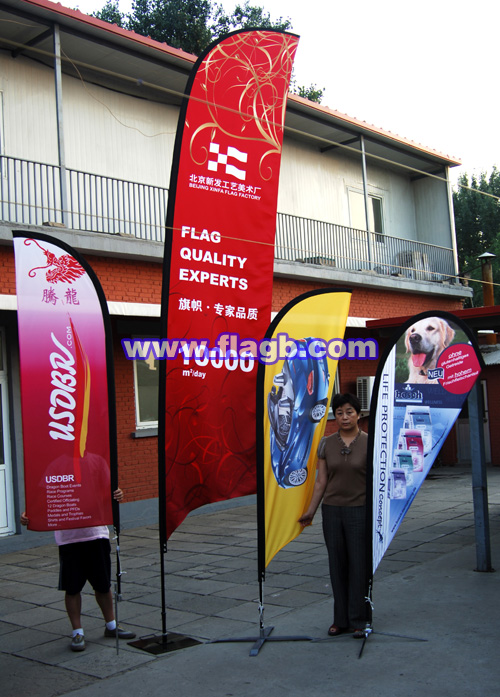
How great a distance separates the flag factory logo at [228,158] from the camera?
594 cm

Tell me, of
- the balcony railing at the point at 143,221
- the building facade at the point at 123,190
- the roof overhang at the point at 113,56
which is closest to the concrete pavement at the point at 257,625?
the building facade at the point at 123,190

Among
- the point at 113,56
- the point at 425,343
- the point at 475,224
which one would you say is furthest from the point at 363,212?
the point at 475,224

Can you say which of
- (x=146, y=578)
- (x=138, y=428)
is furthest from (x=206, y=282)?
(x=138, y=428)

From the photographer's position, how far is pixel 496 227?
122ft

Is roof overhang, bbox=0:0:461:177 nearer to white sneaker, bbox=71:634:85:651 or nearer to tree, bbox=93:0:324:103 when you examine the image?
white sneaker, bbox=71:634:85:651

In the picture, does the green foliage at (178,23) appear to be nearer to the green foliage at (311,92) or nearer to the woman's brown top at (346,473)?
the green foliage at (311,92)

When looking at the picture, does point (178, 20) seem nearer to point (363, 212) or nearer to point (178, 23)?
point (178, 23)

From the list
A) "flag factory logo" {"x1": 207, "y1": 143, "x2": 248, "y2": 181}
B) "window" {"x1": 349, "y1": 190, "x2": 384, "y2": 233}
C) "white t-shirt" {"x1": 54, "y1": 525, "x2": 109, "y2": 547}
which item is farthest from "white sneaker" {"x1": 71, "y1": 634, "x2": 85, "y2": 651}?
"window" {"x1": 349, "y1": 190, "x2": 384, "y2": 233}

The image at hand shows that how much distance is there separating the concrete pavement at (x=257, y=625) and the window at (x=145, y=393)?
2.82 m

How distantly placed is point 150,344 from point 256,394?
24.0 feet

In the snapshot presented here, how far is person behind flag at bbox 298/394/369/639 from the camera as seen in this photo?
5.51 m

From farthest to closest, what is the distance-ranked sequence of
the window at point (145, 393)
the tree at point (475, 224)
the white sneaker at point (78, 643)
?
the tree at point (475, 224) < the window at point (145, 393) < the white sneaker at point (78, 643)

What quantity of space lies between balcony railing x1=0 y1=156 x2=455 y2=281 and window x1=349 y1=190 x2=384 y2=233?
50cm

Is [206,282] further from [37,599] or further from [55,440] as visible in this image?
[37,599]
